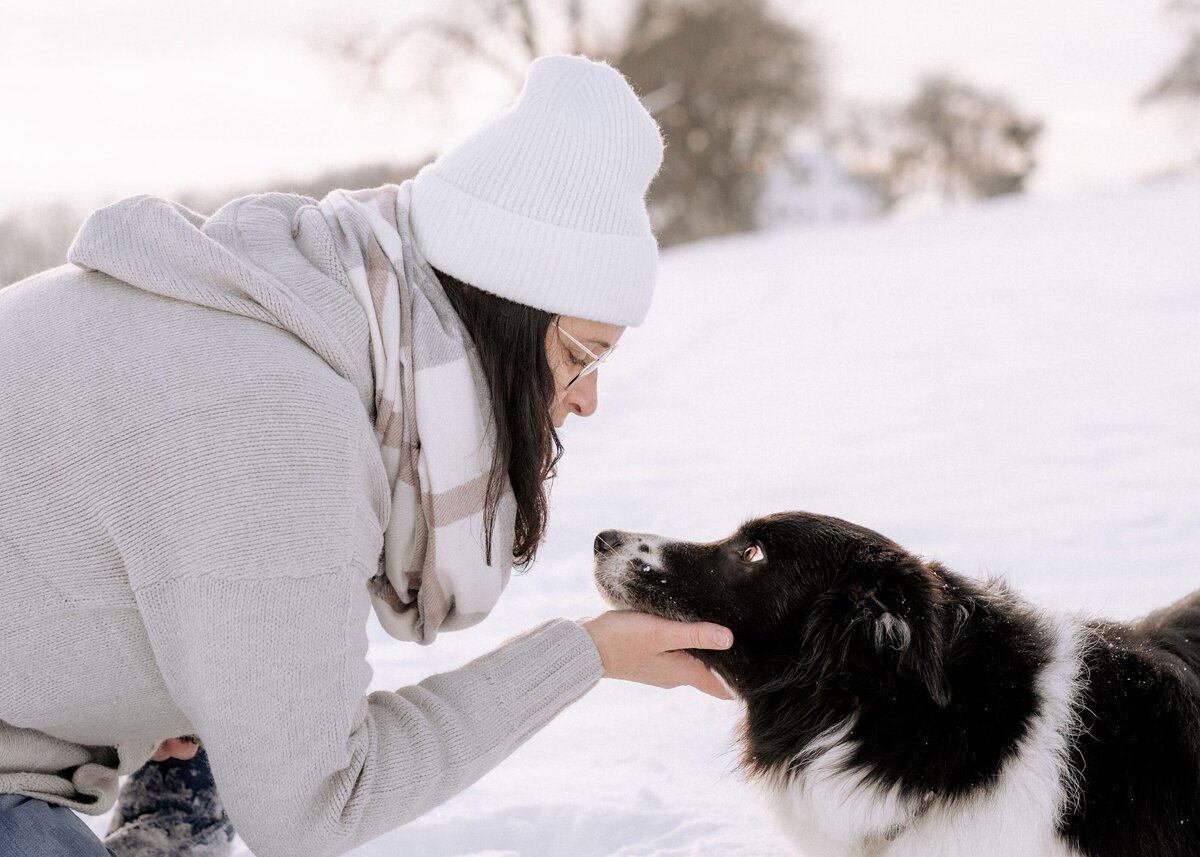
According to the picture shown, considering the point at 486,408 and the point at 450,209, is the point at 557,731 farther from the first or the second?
the point at 450,209

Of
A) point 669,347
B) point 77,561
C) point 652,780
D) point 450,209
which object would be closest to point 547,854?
point 652,780

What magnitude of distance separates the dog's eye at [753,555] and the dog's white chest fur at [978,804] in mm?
428

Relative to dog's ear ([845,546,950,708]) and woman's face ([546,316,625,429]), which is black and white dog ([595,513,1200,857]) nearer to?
dog's ear ([845,546,950,708])

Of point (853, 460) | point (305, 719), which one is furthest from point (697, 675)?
point (853, 460)

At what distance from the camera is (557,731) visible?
122 inches

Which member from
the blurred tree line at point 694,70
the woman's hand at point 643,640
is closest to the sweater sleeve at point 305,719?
the woman's hand at point 643,640

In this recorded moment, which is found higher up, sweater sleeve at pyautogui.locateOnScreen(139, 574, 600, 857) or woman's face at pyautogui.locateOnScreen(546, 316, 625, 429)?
woman's face at pyautogui.locateOnScreen(546, 316, 625, 429)

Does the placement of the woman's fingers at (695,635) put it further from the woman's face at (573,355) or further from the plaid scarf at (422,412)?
the woman's face at (573,355)

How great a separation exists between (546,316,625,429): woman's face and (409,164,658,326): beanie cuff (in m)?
0.06

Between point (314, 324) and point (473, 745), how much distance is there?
0.76 metres

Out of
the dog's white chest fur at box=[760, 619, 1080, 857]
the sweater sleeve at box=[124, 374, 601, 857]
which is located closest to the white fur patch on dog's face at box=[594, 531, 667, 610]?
the dog's white chest fur at box=[760, 619, 1080, 857]

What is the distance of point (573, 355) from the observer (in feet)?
7.07

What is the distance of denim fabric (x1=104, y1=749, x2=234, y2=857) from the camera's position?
2350 millimetres

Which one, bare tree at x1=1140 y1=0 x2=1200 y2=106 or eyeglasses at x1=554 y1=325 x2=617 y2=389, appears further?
bare tree at x1=1140 y1=0 x2=1200 y2=106
